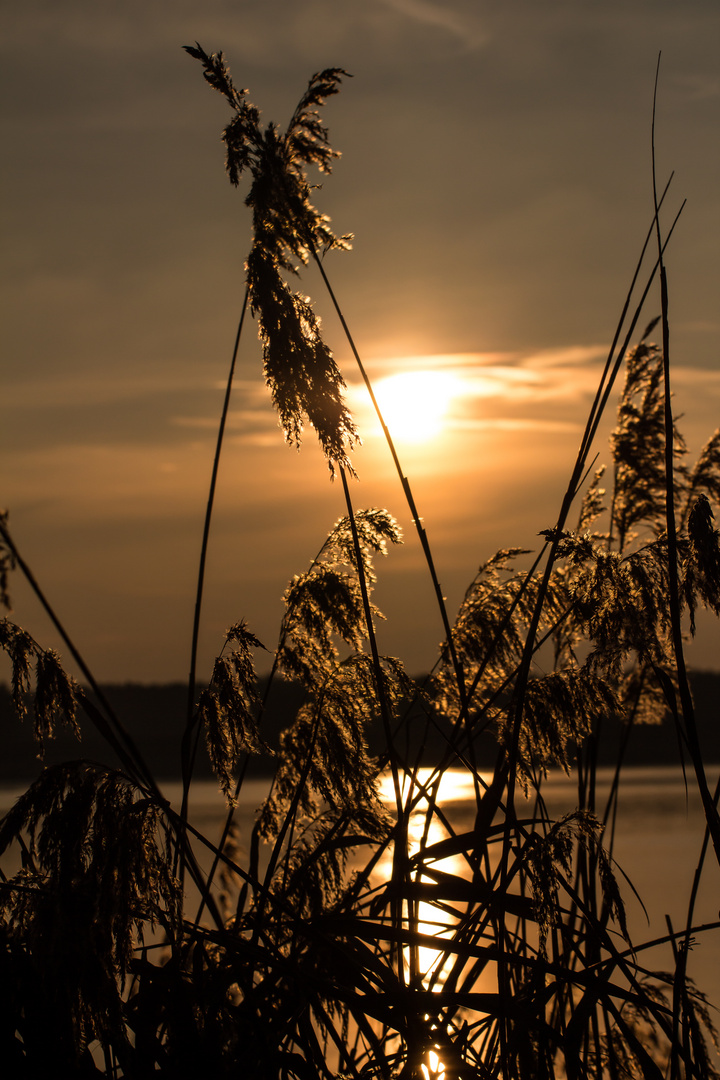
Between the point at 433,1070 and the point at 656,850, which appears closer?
the point at 433,1070

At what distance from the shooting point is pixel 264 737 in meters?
2.60

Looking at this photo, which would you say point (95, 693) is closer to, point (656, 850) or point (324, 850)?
point (324, 850)

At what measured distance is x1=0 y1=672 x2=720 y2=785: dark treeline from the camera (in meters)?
4.02

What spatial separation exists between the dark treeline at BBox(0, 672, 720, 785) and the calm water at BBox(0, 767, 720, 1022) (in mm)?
702

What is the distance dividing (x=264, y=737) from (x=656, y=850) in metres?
15.0

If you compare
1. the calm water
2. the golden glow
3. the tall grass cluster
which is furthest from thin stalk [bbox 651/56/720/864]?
the golden glow

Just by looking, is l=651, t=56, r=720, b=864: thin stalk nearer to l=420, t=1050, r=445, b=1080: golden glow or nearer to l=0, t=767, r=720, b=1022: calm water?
l=0, t=767, r=720, b=1022: calm water

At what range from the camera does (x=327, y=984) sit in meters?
1.71

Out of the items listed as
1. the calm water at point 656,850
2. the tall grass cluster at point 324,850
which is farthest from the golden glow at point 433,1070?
the calm water at point 656,850

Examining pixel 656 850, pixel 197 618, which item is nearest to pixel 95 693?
pixel 197 618

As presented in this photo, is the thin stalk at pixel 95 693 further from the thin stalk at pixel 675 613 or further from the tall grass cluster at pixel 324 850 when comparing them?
the thin stalk at pixel 675 613

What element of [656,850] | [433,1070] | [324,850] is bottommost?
[656,850]

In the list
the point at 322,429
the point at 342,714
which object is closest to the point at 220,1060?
the point at 342,714

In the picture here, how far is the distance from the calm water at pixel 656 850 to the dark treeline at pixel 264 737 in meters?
0.70
